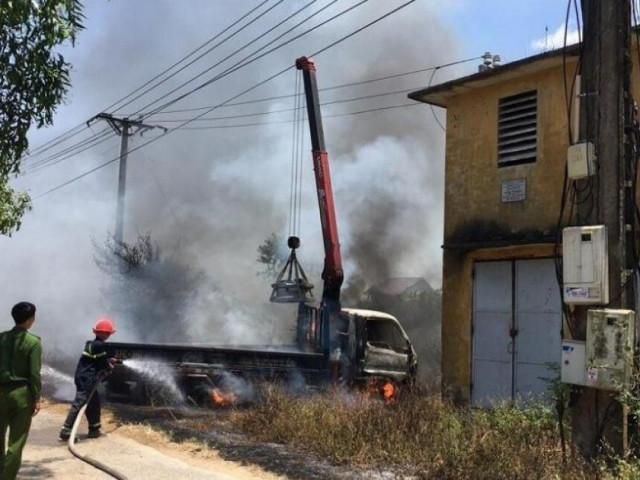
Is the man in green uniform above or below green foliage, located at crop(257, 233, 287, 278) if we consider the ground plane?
below

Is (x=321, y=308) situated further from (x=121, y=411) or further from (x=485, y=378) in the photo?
(x=121, y=411)

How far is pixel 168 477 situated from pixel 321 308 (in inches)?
208

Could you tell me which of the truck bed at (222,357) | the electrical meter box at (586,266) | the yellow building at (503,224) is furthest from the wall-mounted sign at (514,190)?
the electrical meter box at (586,266)

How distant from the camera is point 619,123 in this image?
5.25 m

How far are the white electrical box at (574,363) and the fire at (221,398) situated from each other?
228 inches

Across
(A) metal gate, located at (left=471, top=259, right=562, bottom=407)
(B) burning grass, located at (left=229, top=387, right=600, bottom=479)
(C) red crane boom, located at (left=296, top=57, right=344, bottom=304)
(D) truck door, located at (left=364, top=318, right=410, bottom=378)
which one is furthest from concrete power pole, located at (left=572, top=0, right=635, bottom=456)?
(C) red crane boom, located at (left=296, top=57, right=344, bottom=304)

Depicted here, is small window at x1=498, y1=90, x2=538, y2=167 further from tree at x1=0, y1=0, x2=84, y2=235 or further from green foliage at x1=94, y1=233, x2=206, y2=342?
green foliage at x1=94, y1=233, x2=206, y2=342

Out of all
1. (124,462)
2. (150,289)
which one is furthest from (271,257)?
(124,462)

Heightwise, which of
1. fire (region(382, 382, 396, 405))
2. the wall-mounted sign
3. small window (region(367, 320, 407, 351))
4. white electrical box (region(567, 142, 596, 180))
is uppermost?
the wall-mounted sign

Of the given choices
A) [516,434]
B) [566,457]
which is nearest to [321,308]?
[516,434]

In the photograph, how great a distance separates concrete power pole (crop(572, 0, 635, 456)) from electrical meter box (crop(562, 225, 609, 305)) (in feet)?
0.37

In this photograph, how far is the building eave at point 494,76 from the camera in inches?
364

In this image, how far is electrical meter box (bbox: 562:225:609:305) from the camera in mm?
5047

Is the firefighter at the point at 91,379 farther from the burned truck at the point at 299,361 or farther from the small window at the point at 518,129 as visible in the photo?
the small window at the point at 518,129
